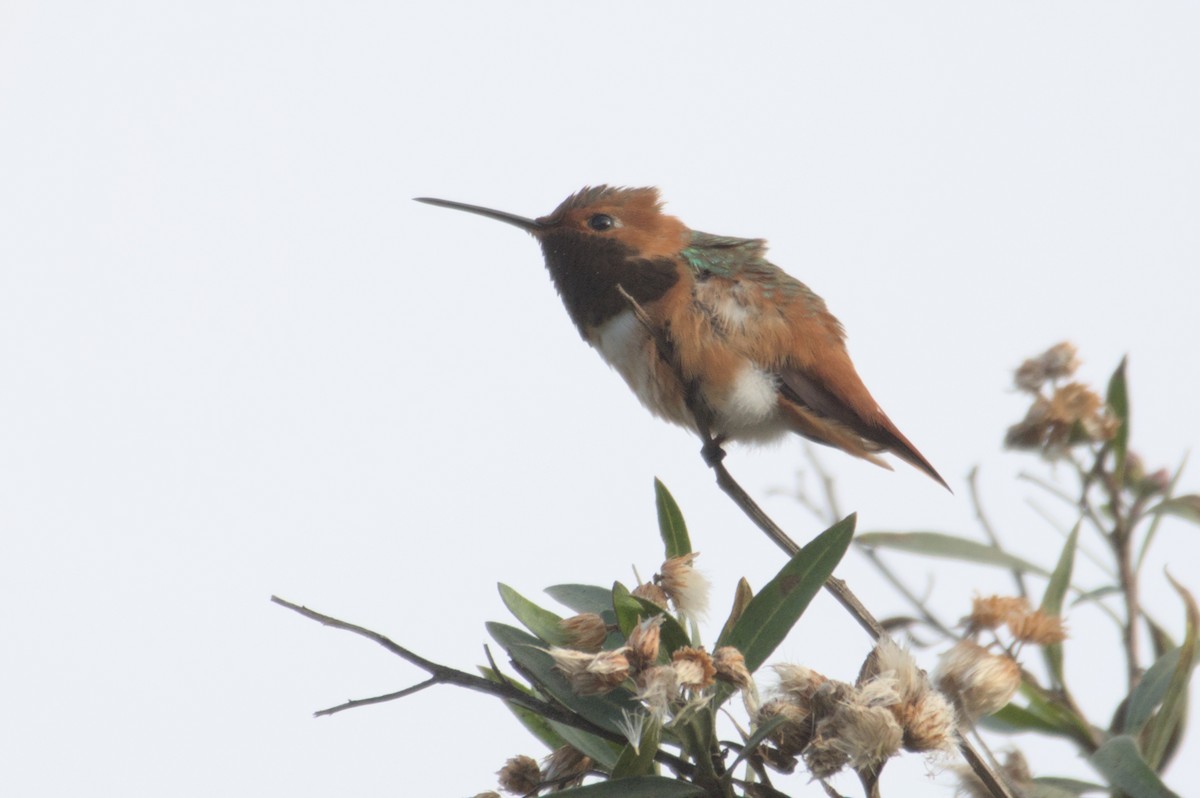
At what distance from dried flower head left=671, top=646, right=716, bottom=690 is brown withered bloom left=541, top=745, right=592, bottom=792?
41 cm

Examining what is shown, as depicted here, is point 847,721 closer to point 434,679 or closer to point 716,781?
point 716,781

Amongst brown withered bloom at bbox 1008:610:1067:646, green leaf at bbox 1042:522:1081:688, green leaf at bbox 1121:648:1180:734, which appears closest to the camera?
brown withered bloom at bbox 1008:610:1067:646

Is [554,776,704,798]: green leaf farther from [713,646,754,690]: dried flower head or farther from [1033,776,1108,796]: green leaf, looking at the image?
[1033,776,1108,796]: green leaf

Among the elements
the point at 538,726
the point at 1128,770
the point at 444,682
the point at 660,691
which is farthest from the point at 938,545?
the point at 444,682

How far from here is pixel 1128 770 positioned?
7.42ft

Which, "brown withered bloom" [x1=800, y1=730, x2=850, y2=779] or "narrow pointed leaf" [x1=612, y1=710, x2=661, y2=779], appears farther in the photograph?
"narrow pointed leaf" [x1=612, y1=710, x2=661, y2=779]

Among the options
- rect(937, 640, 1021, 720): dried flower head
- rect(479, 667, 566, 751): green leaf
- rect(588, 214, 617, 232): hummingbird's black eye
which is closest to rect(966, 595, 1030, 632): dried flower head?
rect(937, 640, 1021, 720): dried flower head

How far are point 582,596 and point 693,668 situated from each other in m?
0.57

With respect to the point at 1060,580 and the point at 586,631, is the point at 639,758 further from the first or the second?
the point at 1060,580

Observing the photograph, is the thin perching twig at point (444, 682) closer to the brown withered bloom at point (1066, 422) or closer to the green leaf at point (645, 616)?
the green leaf at point (645, 616)

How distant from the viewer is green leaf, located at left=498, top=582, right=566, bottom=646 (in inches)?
83.7

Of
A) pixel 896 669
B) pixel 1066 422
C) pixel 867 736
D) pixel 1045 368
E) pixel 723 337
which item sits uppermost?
pixel 723 337

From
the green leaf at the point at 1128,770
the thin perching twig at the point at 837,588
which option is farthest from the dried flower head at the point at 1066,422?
the green leaf at the point at 1128,770

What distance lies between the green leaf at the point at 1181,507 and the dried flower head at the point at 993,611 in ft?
4.80
